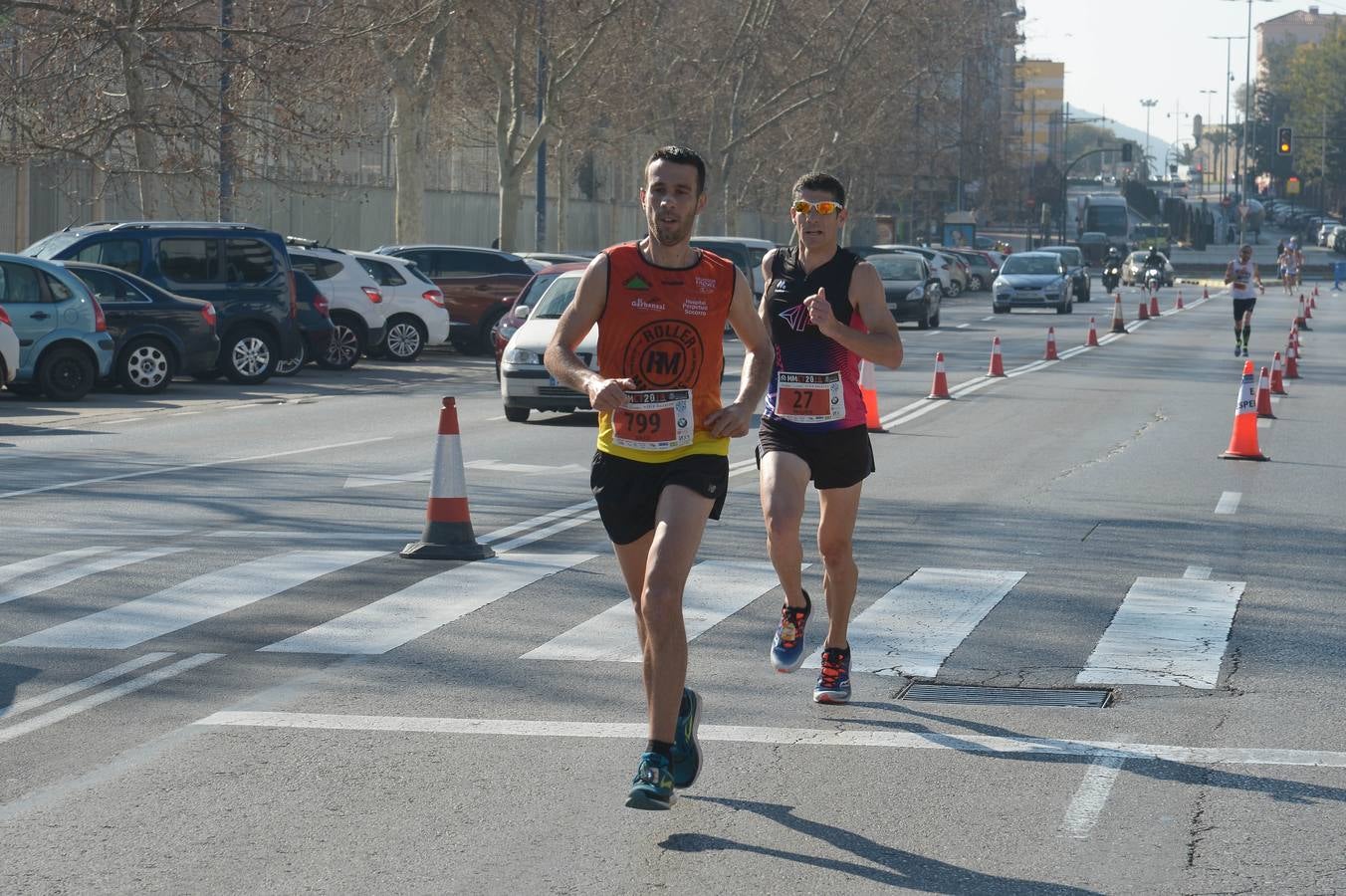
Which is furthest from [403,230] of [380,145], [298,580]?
[298,580]

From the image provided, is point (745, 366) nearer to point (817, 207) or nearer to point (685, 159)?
point (685, 159)

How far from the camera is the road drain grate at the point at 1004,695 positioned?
7.39 metres

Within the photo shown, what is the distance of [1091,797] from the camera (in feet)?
19.8

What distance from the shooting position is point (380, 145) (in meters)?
58.2

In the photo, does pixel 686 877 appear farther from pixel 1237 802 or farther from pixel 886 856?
pixel 1237 802

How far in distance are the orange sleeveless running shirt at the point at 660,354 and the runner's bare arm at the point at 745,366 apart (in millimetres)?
74

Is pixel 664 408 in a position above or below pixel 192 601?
above

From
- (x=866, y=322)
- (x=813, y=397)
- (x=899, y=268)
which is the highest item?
(x=899, y=268)

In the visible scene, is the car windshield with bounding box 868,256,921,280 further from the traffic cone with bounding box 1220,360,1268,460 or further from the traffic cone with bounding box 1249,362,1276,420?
the traffic cone with bounding box 1220,360,1268,460

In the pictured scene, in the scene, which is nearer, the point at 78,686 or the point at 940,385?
the point at 78,686

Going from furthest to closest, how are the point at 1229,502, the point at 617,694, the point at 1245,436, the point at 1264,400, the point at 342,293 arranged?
the point at 342,293, the point at 1264,400, the point at 1245,436, the point at 1229,502, the point at 617,694

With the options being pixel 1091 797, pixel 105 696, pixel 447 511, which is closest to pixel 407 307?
pixel 447 511

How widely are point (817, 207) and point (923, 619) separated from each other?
2.51 metres

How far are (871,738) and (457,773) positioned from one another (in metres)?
1.40
